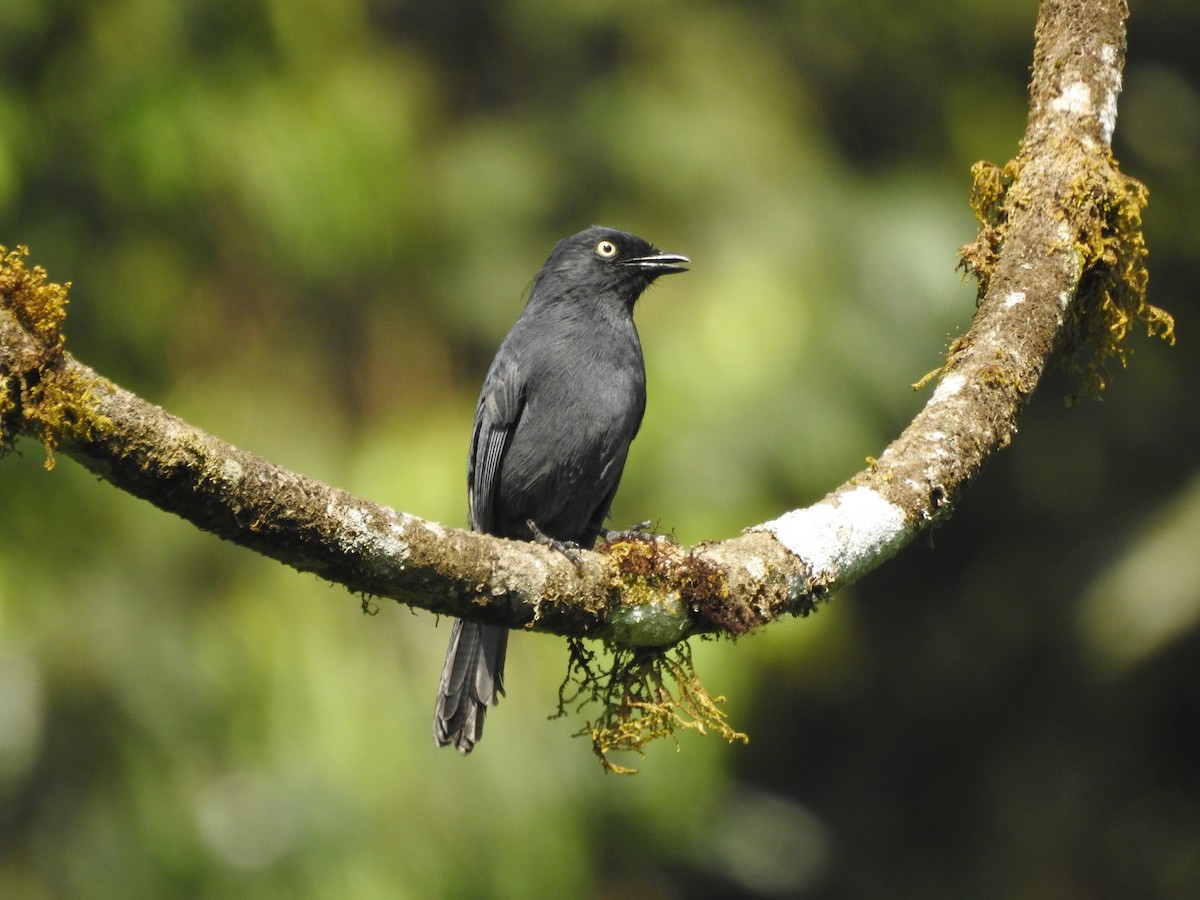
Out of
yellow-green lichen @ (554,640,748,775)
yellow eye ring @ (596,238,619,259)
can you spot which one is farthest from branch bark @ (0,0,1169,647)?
yellow eye ring @ (596,238,619,259)

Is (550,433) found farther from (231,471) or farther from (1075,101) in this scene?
(231,471)

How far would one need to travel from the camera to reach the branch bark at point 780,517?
2789 mm

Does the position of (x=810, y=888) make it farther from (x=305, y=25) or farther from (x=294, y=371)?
(x=305, y=25)

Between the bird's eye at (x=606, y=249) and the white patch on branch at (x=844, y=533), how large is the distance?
7.51ft

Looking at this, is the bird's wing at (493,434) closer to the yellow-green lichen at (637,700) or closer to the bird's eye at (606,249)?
the bird's eye at (606,249)

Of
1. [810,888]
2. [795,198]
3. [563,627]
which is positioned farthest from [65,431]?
[810,888]

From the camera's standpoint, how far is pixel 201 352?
27.9 ft

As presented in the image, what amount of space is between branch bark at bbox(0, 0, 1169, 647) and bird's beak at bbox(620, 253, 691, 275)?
5.07 ft

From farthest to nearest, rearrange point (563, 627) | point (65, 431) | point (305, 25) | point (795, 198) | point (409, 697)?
point (795, 198)
point (305, 25)
point (409, 697)
point (563, 627)
point (65, 431)

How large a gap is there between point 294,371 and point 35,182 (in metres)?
1.73

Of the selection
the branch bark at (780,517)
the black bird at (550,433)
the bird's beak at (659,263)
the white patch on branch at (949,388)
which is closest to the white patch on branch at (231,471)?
the branch bark at (780,517)

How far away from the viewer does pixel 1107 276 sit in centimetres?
456

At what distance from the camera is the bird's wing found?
18.0ft

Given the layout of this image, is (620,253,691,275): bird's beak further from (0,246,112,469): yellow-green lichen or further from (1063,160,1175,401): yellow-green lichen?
(0,246,112,469): yellow-green lichen
